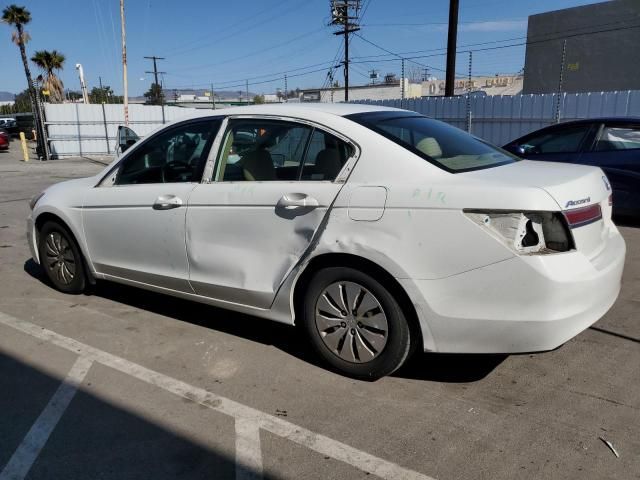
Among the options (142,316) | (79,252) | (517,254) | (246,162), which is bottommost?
(142,316)

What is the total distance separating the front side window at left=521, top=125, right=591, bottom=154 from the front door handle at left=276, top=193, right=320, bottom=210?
543cm

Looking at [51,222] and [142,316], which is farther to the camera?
[51,222]

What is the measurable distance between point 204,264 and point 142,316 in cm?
111

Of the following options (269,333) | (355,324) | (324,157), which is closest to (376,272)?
(355,324)

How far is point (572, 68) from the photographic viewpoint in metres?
26.8

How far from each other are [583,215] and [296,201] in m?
1.60

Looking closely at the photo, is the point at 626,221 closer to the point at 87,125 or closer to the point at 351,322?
the point at 351,322

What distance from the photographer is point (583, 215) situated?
295 cm

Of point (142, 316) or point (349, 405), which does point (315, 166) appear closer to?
point (349, 405)

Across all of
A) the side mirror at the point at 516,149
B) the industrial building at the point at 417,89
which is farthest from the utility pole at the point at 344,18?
the side mirror at the point at 516,149

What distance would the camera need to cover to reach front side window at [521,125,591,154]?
291 inches

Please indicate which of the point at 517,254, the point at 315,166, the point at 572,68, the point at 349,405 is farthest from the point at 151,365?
the point at 572,68

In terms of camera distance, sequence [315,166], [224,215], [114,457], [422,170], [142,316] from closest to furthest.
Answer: [114,457] → [422,170] → [315,166] → [224,215] → [142,316]

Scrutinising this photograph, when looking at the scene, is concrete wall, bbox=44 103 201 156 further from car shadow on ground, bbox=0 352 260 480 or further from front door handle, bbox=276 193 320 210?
car shadow on ground, bbox=0 352 260 480
